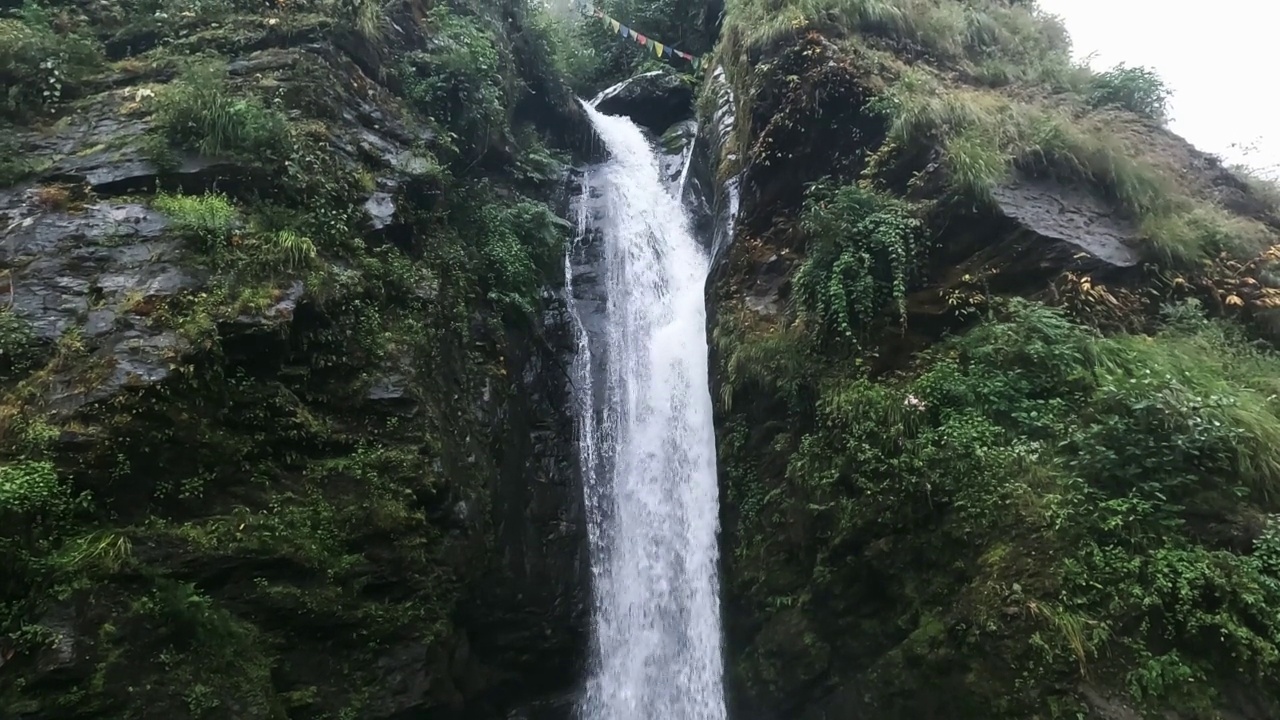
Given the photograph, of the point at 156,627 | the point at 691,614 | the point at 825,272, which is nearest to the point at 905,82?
the point at 825,272

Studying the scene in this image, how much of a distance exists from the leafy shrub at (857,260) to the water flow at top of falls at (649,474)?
9.54ft

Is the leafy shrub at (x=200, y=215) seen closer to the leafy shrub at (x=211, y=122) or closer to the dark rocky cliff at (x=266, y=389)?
the dark rocky cliff at (x=266, y=389)

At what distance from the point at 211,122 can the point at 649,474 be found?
655 cm

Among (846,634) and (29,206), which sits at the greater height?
(29,206)

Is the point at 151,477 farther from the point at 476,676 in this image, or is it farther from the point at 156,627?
the point at 476,676

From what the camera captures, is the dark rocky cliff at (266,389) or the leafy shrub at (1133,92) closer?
the dark rocky cliff at (266,389)

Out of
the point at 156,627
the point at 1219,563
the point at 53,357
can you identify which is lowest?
the point at 156,627

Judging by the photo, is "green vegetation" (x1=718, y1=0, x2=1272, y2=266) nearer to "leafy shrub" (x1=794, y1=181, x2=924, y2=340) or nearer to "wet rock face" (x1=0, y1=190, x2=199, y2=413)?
"leafy shrub" (x1=794, y1=181, x2=924, y2=340)

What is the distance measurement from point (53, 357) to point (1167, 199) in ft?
34.1

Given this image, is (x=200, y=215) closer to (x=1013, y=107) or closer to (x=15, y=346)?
(x=15, y=346)

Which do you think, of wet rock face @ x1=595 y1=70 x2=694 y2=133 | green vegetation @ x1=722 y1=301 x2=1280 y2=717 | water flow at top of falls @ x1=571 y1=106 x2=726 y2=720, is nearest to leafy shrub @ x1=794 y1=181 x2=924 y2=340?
green vegetation @ x1=722 y1=301 x2=1280 y2=717

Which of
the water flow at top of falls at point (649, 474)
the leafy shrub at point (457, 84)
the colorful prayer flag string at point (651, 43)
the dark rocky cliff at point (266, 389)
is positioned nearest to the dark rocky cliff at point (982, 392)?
the water flow at top of falls at point (649, 474)

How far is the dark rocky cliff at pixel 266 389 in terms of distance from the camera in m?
4.74

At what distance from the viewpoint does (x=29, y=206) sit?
626 cm
